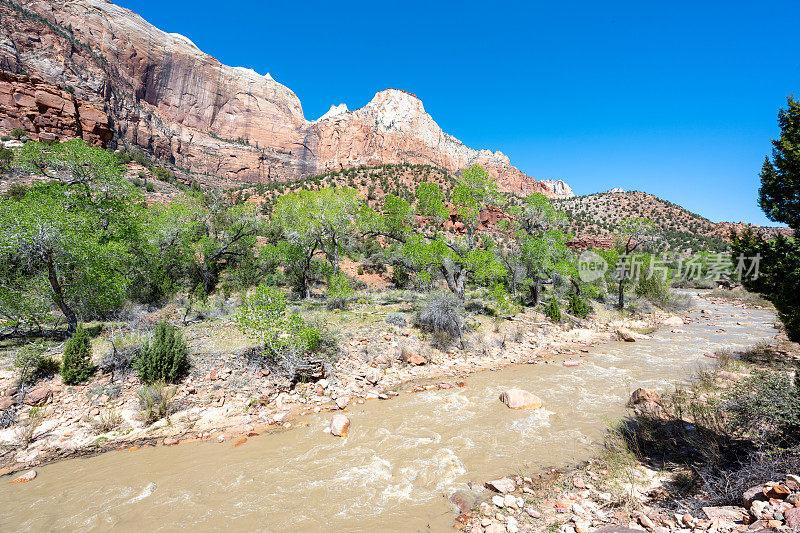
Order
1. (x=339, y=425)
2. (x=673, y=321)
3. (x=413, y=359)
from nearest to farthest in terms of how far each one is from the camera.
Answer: (x=339, y=425), (x=413, y=359), (x=673, y=321)

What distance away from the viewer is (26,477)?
19.4ft

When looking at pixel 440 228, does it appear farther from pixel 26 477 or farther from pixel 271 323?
pixel 26 477

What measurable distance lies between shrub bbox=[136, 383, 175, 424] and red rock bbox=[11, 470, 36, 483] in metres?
1.83

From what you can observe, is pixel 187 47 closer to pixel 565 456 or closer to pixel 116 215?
pixel 116 215

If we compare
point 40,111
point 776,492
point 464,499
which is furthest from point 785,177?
point 40,111

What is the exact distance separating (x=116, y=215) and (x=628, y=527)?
20194mm

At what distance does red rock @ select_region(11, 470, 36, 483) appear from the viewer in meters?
5.85

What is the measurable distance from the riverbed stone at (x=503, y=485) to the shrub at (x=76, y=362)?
35.3 feet

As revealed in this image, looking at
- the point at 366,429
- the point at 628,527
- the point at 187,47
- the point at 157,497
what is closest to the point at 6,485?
the point at 157,497

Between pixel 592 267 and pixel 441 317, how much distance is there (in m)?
18.0

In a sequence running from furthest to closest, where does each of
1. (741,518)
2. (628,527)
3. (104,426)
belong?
(104,426) → (628,527) → (741,518)

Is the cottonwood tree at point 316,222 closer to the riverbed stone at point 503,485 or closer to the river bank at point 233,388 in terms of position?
the river bank at point 233,388

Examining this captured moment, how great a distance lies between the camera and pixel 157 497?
5.39 m

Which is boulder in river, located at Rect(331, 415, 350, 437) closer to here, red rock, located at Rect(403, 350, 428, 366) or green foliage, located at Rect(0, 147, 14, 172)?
red rock, located at Rect(403, 350, 428, 366)
